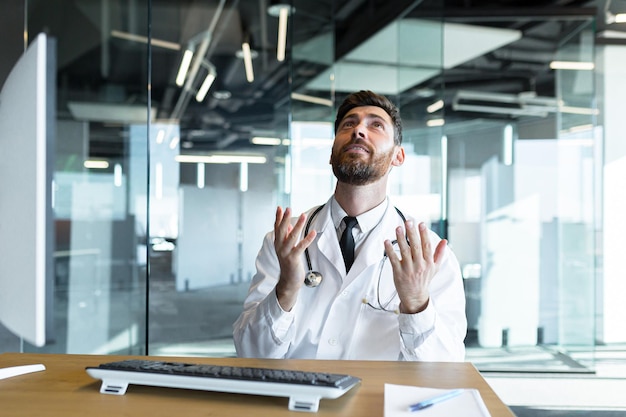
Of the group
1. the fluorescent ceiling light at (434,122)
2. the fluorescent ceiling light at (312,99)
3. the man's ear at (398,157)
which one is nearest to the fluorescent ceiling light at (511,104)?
the fluorescent ceiling light at (434,122)

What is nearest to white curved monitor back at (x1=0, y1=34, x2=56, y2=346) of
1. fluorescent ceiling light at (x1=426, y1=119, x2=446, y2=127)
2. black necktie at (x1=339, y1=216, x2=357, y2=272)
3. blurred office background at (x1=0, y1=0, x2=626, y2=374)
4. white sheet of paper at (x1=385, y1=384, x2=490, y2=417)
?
white sheet of paper at (x1=385, y1=384, x2=490, y2=417)

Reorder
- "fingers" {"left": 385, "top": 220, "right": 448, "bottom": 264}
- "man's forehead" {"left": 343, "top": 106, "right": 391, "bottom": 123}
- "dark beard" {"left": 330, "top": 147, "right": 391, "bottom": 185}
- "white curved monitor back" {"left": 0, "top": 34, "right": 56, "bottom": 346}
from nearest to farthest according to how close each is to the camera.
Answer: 1. "white curved monitor back" {"left": 0, "top": 34, "right": 56, "bottom": 346}
2. "fingers" {"left": 385, "top": 220, "right": 448, "bottom": 264}
3. "dark beard" {"left": 330, "top": 147, "right": 391, "bottom": 185}
4. "man's forehead" {"left": 343, "top": 106, "right": 391, "bottom": 123}

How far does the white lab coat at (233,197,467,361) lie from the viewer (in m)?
1.98

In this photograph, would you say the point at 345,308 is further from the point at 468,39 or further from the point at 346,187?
the point at 468,39

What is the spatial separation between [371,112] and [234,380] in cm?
138

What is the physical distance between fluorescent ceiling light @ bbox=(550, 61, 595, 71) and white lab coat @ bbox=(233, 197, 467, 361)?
10.8ft

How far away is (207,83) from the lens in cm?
459

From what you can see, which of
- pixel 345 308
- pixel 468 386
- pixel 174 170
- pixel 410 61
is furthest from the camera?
pixel 410 61

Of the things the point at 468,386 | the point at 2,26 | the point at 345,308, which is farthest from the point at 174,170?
the point at 468,386

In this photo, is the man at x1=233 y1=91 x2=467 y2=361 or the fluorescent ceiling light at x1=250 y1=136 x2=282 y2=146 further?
the fluorescent ceiling light at x1=250 y1=136 x2=282 y2=146

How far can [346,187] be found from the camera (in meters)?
2.36

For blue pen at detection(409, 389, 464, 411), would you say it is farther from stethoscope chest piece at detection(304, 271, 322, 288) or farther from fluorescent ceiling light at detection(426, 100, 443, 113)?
fluorescent ceiling light at detection(426, 100, 443, 113)

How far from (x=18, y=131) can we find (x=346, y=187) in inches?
56.4

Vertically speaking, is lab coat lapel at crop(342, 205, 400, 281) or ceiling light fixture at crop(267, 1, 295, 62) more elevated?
ceiling light fixture at crop(267, 1, 295, 62)
